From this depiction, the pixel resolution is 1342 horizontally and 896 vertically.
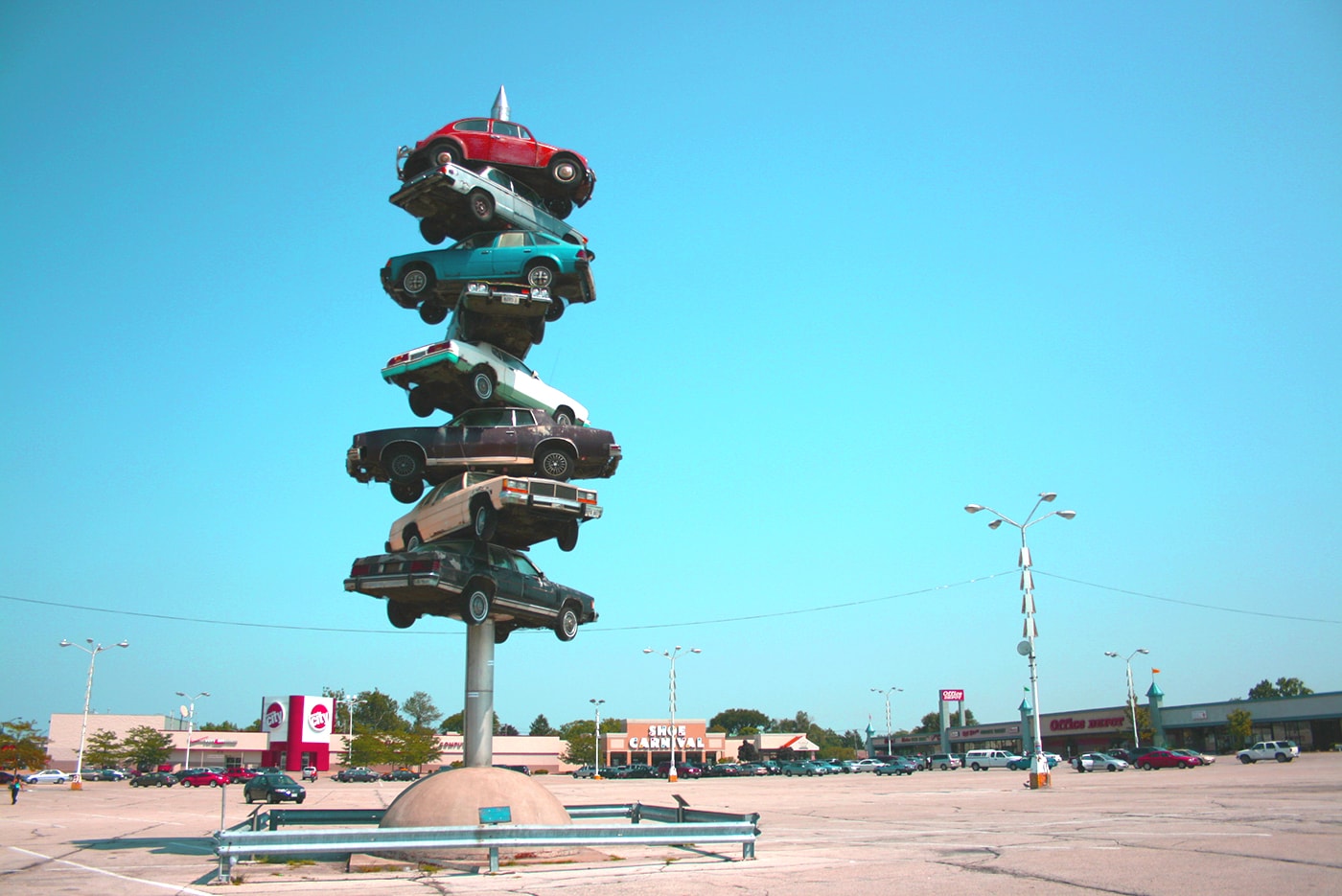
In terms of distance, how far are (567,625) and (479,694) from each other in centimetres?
332

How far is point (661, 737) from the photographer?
113000 millimetres

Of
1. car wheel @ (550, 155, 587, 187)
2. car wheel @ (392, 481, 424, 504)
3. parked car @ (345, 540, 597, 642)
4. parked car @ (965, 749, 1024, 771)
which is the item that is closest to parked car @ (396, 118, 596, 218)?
car wheel @ (550, 155, 587, 187)

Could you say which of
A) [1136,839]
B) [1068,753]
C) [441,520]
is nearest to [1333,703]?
[1068,753]

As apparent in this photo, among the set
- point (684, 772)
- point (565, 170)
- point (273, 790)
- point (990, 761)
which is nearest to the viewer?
point (565, 170)

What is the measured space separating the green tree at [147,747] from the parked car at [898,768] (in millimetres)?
69031

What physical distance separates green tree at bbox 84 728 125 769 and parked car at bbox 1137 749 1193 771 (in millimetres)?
92598

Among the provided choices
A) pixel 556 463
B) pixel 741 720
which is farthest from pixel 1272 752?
pixel 741 720

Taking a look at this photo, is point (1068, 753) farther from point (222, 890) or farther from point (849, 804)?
point (222, 890)

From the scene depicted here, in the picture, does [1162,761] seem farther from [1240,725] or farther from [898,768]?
[1240,725]

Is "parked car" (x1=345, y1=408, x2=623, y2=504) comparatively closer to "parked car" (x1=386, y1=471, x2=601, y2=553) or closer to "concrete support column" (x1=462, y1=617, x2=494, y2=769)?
"parked car" (x1=386, y1=471, x2=601, y2=553)

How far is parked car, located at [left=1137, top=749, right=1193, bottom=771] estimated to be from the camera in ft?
178

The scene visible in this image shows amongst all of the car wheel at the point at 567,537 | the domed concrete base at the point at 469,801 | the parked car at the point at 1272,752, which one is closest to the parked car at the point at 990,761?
the parked car at the point at 1272,752

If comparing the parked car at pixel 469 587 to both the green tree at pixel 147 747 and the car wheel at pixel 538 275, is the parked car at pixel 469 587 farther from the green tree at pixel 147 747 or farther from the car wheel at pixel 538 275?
the green tree at pixel 147 747

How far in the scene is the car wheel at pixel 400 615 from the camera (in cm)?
2220
